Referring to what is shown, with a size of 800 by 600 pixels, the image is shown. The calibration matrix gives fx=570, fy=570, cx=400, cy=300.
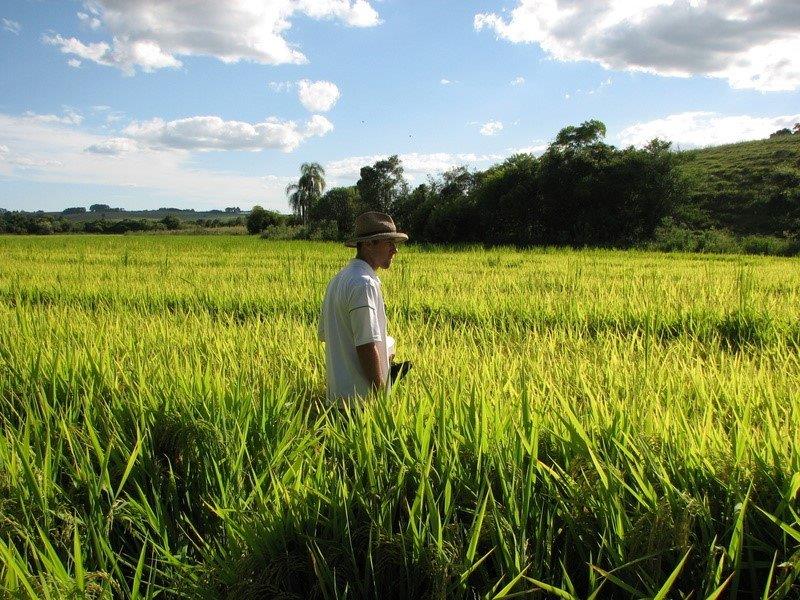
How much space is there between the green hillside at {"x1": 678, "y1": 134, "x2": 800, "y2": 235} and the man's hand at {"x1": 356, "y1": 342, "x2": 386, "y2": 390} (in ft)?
70.9

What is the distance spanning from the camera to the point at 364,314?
96.3 inches

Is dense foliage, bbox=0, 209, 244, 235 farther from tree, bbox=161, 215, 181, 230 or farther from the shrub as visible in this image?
the shrub

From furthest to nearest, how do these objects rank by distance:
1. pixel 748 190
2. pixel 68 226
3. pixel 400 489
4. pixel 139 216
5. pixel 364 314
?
pixel 139 216, pixel 68 226, pixel 748 190, pixel 364 314, pixel 400 489

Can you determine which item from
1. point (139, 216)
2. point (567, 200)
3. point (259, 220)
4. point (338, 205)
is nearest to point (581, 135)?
point (567, 200)

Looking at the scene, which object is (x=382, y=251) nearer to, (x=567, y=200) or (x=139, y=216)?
(x=567, y=200)

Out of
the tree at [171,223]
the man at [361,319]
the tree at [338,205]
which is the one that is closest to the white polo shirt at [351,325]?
the man at [361,319]

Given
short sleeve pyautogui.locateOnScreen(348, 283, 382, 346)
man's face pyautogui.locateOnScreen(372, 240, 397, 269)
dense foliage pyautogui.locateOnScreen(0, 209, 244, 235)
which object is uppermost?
dense foliage pyautogui.locateOnScreen(0, 209, 244, 235)

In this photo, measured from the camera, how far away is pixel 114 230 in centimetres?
5688

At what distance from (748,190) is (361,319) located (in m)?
32.0

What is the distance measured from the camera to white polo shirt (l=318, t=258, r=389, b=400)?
8.05 ft

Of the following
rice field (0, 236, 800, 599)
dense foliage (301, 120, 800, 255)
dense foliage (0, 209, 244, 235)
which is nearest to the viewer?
rice field (0, 236, 800, 599)

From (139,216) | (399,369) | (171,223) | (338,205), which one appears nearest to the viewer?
(399,369)

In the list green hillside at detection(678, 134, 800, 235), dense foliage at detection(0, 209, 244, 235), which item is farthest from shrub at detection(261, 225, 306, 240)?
green hillside at detection(678, 134, 800, 235)

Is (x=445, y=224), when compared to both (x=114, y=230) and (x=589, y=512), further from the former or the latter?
(x=114, y=230)
